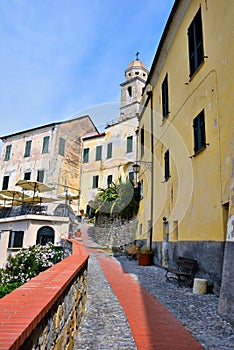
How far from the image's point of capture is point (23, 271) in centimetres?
1124

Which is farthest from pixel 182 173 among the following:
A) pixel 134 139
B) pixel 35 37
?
pixel 134 139

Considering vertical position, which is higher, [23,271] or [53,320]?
[53,320]

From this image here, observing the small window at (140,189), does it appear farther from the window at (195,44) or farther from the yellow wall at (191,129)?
the window at (195,44)

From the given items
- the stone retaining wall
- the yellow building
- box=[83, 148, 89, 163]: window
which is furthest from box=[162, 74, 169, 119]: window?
box=[83, 148, 89, 163]: window

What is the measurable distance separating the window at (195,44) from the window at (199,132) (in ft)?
4.94

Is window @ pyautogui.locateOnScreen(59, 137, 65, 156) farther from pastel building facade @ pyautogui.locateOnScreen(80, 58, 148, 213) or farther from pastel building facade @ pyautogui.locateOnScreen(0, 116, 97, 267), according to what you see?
pastel building facade @ pyautogui.locateOnScreen(80, 58, 148, 213)

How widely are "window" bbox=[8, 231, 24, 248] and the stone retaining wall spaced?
1519 centimetres

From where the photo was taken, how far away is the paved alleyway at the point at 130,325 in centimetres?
330


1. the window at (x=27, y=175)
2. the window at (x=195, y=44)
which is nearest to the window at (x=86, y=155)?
the window at (x=27, y=175)

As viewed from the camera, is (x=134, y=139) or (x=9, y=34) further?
(x=134, y=139)

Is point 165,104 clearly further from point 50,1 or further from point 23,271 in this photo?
point 23,271

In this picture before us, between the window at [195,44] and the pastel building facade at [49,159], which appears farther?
the pastel building facade at [49,159]

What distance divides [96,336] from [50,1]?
6.86 m

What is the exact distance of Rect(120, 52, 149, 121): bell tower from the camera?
117ft
